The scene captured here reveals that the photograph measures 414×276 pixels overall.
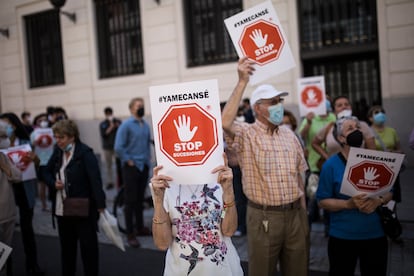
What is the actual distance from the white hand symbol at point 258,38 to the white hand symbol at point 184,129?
4.30ft

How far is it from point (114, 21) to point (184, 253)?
12.1 metres

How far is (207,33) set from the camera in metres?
12.3

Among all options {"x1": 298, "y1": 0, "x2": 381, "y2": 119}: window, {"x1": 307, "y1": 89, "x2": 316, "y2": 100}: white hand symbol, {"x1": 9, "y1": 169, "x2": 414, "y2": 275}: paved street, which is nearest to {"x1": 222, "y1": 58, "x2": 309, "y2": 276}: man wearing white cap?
{"x1": 9, "y1": 169, "x2": 414, "y2": 275}: paved street

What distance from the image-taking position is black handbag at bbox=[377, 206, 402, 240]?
11.2 ft

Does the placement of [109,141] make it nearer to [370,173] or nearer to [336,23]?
[336,23]

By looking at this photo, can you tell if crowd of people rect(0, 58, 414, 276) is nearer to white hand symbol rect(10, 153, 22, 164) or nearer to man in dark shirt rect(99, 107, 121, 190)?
white hand symbol rect(10, 153, 22, 164)

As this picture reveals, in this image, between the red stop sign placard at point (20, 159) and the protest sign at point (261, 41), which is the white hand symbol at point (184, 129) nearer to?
the protest sign at point (261, 41)

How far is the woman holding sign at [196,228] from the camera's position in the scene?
2.71m

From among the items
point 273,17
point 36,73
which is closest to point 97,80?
point 36,73

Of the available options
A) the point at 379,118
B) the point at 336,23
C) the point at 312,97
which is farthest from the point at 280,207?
the point at 336,23

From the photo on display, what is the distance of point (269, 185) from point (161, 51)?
9.53m

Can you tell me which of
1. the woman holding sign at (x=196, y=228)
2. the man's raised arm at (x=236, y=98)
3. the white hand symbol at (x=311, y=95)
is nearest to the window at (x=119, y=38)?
the white hand symbol at (x=311, y=95)

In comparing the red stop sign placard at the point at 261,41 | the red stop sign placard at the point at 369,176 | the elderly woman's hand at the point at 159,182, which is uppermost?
the red stop sign placard at the point at 261,41

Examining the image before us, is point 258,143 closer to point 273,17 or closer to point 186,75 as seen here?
point 273,17
